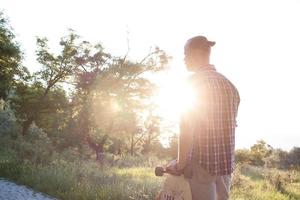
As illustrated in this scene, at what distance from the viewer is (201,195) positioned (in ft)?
10.6

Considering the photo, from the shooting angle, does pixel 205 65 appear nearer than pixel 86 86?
Yes

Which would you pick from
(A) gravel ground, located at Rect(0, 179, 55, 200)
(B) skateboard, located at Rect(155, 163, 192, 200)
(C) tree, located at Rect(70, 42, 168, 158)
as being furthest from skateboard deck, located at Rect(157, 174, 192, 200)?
(C) tree, located at Rect(70, 42, 168, 158)

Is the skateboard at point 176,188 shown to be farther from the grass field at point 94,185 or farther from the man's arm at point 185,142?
the grass field at point 94,185

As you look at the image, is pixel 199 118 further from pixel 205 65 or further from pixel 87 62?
pixel 87 62

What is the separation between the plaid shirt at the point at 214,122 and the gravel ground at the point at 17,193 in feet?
26.0

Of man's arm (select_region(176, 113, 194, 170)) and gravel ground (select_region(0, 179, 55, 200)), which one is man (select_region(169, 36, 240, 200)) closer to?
man's arm (select_region(176, 113, 194, 170))

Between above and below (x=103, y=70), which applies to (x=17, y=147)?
below

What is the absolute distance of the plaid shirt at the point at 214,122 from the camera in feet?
10.9

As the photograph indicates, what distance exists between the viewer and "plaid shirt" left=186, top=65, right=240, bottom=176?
3.31 metres

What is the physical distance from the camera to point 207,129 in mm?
3328

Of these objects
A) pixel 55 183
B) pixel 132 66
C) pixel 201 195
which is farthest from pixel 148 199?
pixel 132 66

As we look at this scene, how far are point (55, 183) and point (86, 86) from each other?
683 inches

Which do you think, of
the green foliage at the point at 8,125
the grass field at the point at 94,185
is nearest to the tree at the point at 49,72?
the green foliage at the point at 8,125

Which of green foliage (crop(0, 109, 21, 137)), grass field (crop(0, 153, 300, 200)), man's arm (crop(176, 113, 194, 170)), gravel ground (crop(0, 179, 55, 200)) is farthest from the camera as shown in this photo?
green foliage (crop(0, 109, 21, 137))
